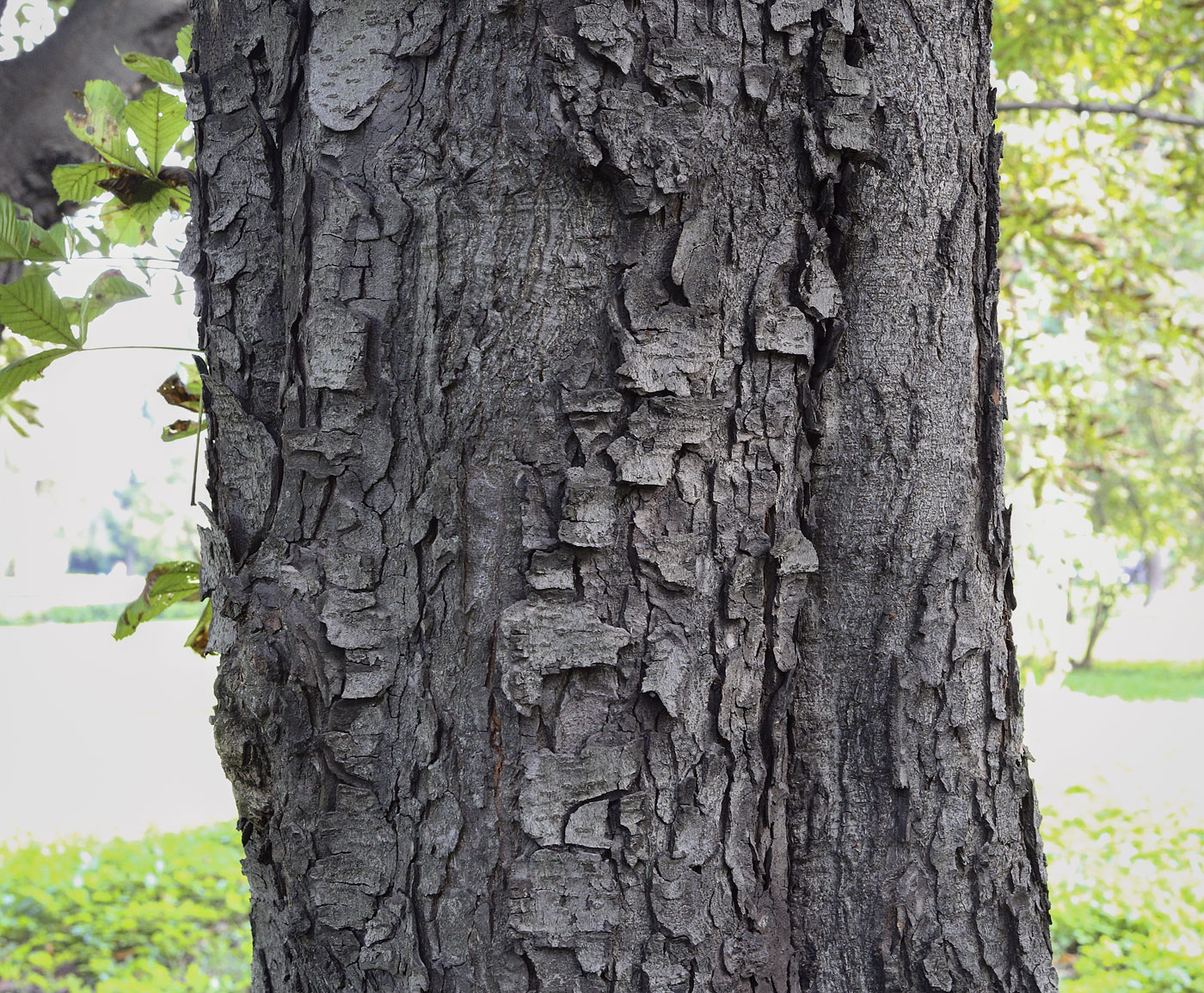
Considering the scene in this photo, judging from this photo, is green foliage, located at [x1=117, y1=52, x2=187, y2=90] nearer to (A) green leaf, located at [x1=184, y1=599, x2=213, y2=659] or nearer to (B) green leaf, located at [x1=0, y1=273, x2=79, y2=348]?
(B) green leaf, located at [x1=0, y1=273, x2=79, y2=348]

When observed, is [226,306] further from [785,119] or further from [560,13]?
[785,119]

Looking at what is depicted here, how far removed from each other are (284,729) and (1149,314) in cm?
550

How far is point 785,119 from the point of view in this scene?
0.94 meters

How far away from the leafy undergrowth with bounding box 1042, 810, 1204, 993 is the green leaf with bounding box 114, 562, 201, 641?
4.04 m

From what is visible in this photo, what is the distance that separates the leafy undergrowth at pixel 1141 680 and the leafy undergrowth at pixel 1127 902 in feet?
18.2

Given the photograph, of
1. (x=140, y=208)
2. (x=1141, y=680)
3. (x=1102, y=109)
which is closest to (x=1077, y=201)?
(x=1102, y=109)

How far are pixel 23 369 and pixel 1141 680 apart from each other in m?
15.9

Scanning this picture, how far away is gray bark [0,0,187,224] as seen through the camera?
263 centimetres

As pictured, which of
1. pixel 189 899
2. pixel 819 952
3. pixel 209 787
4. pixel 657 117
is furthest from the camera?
pixel 209 787

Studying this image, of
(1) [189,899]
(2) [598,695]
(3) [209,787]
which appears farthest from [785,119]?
(3) [209,787]

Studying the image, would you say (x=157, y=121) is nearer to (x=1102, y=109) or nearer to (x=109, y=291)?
(x=109, y=291)

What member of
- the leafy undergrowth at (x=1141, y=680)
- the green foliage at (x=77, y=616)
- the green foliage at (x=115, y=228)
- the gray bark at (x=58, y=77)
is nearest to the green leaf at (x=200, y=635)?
the green foliage at (x=115, y=228)

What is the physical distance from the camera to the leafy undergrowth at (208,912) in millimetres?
3949

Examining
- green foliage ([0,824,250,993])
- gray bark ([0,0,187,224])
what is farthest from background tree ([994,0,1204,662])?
green foliage ([0,824,250,993])
